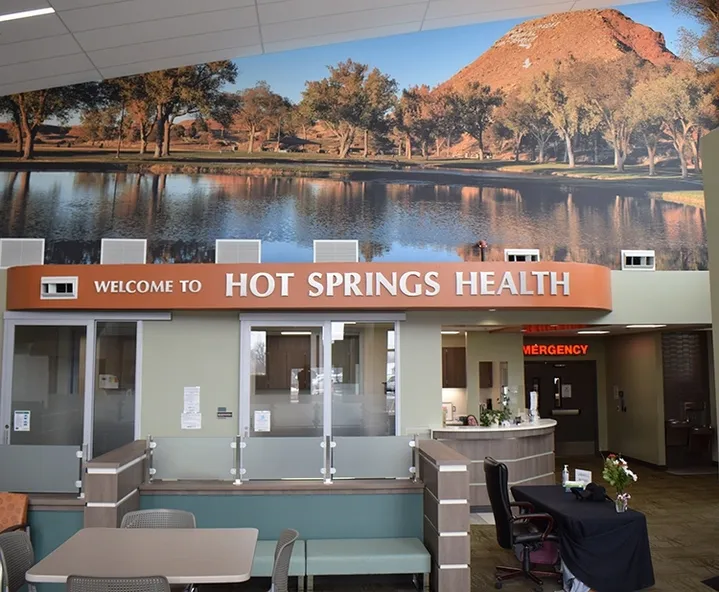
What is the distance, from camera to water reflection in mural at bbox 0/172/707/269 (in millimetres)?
11508

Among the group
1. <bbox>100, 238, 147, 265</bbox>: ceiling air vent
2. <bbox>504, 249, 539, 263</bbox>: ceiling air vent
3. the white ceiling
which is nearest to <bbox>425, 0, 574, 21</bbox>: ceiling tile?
the white ceiling

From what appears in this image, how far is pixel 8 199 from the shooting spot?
11570 mm

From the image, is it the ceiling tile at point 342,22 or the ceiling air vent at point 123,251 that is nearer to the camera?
the ceiling air vent at point 123,251

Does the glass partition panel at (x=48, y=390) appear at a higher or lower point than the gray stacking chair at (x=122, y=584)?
higher

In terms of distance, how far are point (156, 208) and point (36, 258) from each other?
197cm

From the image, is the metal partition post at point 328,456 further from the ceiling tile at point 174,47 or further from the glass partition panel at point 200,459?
the ceiling tile at point 174,47

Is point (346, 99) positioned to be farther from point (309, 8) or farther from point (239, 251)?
point (239, 251)

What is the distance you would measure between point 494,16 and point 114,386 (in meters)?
8.65

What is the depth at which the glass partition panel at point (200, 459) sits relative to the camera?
7.02 meters

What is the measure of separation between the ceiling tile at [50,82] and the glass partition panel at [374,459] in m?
7.86

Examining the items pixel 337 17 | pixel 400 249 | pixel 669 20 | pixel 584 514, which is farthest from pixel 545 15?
pixel 584 514

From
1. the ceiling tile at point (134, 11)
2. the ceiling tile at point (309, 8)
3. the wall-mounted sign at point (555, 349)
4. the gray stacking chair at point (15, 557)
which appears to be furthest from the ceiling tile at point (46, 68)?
the wall-mounted sign at point (555, 349)

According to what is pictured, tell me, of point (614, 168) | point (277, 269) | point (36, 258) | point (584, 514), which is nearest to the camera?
point (584, 514)

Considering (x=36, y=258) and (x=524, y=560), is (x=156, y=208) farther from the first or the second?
(x=524, y=560)
